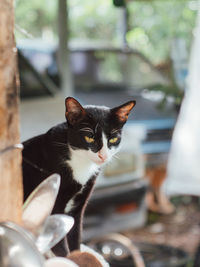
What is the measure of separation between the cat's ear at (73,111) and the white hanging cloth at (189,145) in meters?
0.53

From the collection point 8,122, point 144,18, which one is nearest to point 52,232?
point 8,122

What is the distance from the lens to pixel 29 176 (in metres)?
0.66

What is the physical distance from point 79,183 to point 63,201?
0.03 m

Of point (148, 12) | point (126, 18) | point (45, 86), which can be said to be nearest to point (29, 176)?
point (45, 86)

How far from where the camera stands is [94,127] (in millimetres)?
664

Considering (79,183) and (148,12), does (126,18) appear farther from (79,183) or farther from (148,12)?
(79,183)

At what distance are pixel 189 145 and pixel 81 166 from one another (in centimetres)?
62

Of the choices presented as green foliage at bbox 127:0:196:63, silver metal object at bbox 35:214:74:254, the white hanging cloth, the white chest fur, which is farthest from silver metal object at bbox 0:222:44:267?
green foliage at bbox 127:0:196:63

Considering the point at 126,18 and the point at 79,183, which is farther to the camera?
the point at 126,18

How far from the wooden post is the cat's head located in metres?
0.09

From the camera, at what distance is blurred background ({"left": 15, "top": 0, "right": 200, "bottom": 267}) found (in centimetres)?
105

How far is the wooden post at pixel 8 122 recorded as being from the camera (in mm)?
554

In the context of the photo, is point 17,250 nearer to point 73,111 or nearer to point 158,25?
point 73,111

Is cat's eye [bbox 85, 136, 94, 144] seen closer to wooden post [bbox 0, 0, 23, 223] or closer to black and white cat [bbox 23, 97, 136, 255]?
black and white cat [bbox 23, 97, 136, 255]
